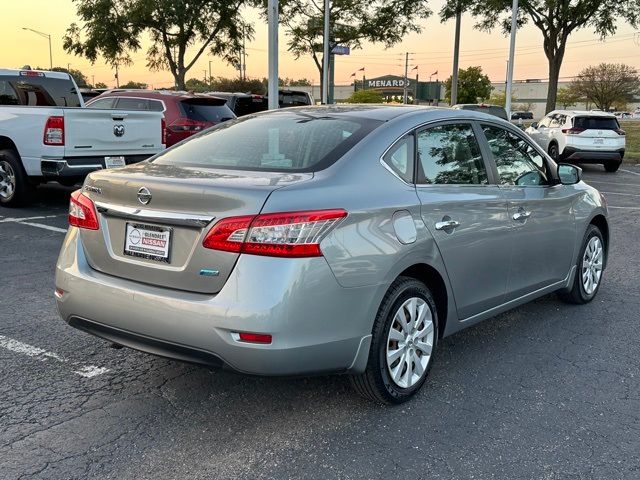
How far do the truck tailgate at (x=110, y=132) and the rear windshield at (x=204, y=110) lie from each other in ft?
6.34

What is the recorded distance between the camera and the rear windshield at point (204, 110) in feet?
39.7

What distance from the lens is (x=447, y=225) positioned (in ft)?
12.4

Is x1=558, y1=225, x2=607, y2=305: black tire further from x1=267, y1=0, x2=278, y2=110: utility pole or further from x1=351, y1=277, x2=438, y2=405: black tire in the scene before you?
x1=267, y1=0, x2=278, y2=110: utility pole

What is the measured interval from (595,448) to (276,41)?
9.93 meters

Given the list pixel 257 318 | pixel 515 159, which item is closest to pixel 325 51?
pixel 515 159

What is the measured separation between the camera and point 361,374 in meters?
3.43

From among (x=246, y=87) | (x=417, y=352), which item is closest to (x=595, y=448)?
(x=417, y=352)

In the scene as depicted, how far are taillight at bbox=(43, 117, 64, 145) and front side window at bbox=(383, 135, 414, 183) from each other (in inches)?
259

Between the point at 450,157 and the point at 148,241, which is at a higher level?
the point at 450,157

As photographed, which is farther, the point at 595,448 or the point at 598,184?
the point at 598,184

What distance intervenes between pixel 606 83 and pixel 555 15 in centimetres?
6874

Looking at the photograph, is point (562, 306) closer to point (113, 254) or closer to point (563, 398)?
point (563, 398)

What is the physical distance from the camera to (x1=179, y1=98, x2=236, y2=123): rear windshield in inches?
476

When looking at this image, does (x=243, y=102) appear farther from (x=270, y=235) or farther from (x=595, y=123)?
(x=270, y=235)
